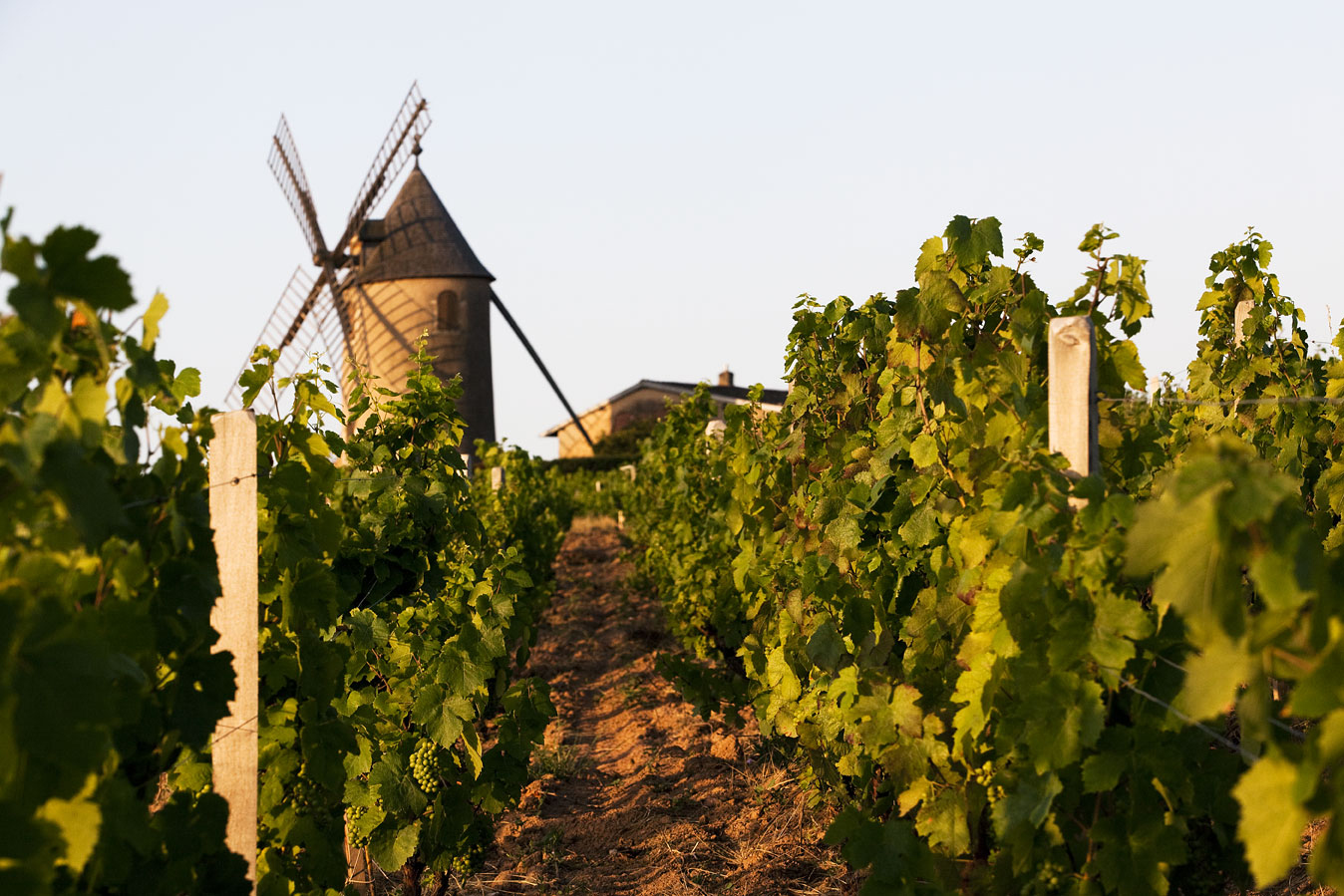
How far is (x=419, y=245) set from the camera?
24.9 m

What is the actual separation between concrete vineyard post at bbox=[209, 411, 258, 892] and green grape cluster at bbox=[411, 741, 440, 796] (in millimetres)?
1254

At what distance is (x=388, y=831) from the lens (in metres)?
4.01

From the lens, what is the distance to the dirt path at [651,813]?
4715 mm

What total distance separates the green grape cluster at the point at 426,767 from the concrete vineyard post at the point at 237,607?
125cm

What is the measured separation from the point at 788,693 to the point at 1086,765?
1959 millimetres

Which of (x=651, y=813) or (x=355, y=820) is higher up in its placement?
(x=355, y=820)

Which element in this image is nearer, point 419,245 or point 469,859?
point 469,859

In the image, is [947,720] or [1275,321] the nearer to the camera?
[947,720]

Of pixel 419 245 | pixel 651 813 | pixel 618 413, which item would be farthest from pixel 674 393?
pixel 651 813

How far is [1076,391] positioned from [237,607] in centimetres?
209

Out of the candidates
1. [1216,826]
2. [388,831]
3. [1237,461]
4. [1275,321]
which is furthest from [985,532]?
[1275,321]

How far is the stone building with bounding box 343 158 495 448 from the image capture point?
79.0ft

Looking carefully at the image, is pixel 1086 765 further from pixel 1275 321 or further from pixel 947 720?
pixel 1275 321

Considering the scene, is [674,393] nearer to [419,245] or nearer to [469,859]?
[419,245]
